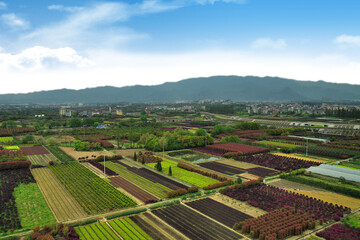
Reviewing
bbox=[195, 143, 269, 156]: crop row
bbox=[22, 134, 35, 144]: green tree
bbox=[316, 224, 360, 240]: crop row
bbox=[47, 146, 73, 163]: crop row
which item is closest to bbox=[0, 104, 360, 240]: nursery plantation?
bbox=[316, 224, 360, 240]: crop row

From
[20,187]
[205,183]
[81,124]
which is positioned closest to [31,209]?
[20,187]

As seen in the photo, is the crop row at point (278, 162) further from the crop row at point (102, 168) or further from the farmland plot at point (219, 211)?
the crop row at point (102, 168)

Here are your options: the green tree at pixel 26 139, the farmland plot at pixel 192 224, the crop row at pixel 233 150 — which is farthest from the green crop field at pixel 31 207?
the green tree at pixel 26 139

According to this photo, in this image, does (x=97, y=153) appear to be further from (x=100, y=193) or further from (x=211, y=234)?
(x=211, y=234)

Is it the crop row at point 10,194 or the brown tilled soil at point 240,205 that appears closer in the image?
the crop row at point 10,194

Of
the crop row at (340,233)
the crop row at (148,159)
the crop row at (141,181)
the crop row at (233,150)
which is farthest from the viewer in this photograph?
the crop row at (233,150)

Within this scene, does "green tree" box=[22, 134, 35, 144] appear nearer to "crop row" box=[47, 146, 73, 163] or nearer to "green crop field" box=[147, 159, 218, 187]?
"crop row" box=[47, 146, 73, 163]
